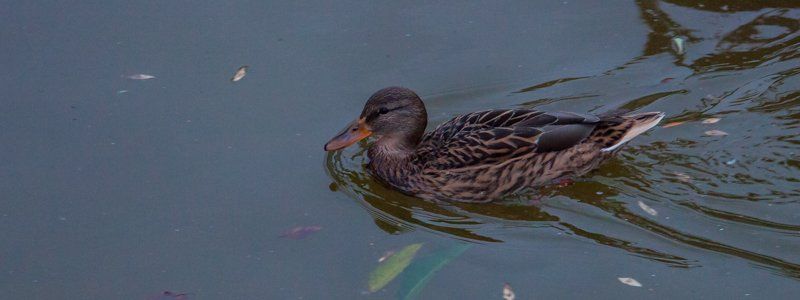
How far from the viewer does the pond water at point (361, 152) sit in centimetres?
704

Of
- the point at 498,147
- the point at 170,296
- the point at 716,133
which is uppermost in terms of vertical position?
the point at 498,147

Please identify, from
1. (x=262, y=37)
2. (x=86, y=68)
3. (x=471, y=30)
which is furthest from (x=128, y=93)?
(x=471, y=30)

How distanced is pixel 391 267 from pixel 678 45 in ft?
11.8

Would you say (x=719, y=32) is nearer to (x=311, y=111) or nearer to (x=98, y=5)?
(x=311, y=111)

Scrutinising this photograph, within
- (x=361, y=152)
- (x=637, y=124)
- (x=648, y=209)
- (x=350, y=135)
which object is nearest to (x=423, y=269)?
(x=350, y=135)

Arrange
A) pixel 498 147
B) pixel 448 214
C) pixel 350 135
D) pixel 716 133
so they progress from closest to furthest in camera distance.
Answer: pixel 448 214 → pixel 498 147 → pixel 350 135 → pixel 716 133

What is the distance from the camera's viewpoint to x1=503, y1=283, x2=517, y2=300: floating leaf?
6.81 metres

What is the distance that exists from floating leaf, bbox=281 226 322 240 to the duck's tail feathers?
211 centimetres

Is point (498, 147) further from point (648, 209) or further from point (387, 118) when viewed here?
point (648, 209)

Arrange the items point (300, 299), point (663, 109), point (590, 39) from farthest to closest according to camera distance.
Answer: point (590, 39) < point (663, 109) < point (300, 299)

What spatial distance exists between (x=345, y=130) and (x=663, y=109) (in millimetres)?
2395

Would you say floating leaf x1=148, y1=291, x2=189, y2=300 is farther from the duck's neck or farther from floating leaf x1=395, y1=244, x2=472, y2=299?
the duck's neck

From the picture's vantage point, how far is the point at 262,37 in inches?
378

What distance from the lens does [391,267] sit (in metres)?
7.12
